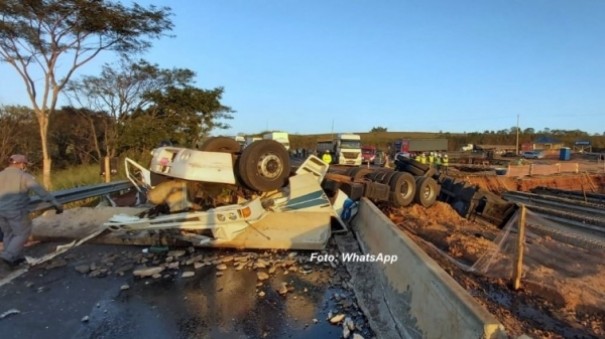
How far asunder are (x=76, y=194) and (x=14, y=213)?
3009 mm

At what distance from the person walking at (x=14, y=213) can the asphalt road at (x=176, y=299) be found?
1.41 feet

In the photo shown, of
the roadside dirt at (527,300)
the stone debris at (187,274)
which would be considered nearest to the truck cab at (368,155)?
the roadside dirt at (527,300)

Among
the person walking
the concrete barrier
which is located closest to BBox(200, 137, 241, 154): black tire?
the person walking

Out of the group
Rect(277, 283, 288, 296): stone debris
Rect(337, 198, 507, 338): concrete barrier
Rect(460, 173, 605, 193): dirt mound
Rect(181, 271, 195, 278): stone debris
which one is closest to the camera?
Rect(337, 198, 507, 338): concrete barrier

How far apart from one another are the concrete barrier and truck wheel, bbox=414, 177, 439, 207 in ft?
12.9

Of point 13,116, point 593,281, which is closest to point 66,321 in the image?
point 593,281

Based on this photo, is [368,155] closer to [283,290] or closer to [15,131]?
[15,131]

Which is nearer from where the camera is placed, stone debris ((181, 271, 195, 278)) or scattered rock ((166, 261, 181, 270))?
stone debris ((181, 271, 195, 278))

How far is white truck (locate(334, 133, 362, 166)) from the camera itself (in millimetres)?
33719

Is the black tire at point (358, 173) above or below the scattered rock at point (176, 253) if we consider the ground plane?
above

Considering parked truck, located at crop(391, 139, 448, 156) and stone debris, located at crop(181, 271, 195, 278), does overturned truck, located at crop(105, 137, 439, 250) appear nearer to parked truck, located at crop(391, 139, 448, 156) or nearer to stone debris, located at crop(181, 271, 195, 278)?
stone debris, located at crop(181, 271, 195, 278)

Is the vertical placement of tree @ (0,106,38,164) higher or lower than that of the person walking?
higher

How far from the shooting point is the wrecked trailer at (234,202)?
6.63 metres

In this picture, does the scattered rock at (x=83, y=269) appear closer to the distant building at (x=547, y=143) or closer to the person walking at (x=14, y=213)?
the person walking at (x=14, y=213)
